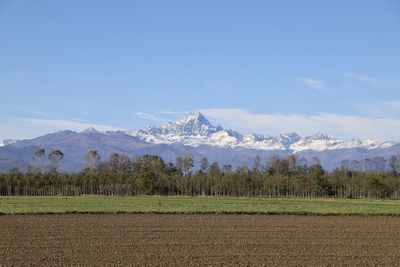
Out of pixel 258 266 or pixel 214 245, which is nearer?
pixel 258 266

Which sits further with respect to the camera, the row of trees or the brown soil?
the row of trees

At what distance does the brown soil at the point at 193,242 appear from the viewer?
92.6 ft

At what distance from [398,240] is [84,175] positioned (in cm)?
13709

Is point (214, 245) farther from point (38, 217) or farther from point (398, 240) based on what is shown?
→ point (38, 217)

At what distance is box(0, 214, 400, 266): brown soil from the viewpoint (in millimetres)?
28234

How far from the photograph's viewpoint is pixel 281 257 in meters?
29.3

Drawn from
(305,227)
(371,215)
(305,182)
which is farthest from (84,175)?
(305,227)

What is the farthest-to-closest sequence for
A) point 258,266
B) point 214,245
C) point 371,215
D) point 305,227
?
point 371,215 < point 305,227 < point 214,245 < point 258,266

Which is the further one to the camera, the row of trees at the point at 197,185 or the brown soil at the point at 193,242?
the row of trees at the point at 197,185

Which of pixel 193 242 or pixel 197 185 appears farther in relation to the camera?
pixel 197 185

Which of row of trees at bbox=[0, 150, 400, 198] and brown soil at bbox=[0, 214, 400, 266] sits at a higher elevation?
row of trees at bbox=[0, 150, 400, 198]

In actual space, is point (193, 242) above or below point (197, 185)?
below

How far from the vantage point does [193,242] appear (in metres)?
34.7

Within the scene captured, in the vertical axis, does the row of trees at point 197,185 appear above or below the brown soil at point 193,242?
above
